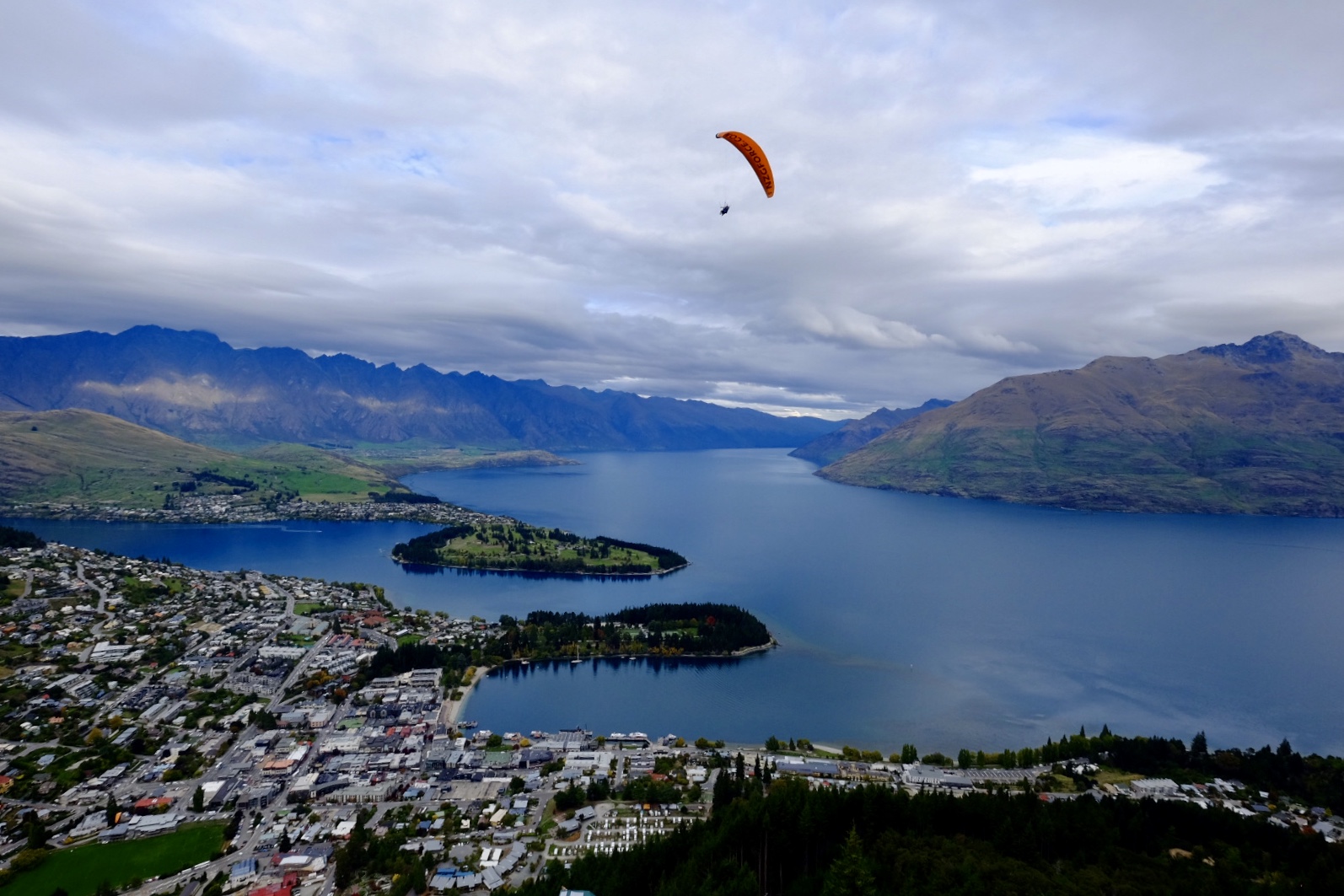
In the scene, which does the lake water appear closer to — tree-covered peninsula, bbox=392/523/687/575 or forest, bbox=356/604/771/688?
forest, bbox=356/604/771/688

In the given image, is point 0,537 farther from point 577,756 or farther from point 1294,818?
point 1294,818

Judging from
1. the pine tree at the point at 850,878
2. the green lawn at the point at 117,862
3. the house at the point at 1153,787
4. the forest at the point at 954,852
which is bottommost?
the green lawn at the point at 117,862

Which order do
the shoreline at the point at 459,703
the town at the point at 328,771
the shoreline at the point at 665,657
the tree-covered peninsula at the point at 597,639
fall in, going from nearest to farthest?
the town at the point at 328,771, the shoreline at the point at 459,703, the tree-covered peninsula at the point at 597,639, the shoreline at the point at 665,657

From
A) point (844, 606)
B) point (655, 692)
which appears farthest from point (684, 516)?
point (655, 692)

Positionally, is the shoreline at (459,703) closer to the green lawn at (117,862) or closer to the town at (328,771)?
the town at (328,771)

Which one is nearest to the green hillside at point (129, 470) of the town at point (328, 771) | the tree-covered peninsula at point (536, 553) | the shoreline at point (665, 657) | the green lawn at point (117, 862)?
the tree-covered peninsula at point (536, 553)

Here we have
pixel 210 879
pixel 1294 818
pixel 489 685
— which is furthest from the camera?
pixel 489 685

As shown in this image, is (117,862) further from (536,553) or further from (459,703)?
(536,553)
